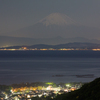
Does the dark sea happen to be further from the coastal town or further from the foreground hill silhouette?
the foreground hill silhouette

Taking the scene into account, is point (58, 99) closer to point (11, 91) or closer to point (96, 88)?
point (96, 88)

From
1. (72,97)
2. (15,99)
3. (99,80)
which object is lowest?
(15,99)

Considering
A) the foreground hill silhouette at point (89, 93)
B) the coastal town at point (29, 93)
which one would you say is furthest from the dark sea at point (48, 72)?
the foreground hill silhouette at point (89, 93)

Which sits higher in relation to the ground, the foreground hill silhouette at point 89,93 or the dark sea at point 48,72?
the foreground hill silhouette at point 89,93

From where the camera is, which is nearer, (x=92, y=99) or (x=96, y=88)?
(x=92, y=99)

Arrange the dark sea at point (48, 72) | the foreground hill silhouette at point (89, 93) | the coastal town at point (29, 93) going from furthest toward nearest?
the dark sea at point (48, 72) < the coastal town at point (29, 93) < the foreground hill silhouette at point (89, 93)

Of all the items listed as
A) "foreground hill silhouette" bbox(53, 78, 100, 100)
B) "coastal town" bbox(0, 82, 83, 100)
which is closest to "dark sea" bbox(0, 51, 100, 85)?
"coastal town" bbox(0, 82, 83, 100)

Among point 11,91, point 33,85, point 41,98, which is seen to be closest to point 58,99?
point 41,98

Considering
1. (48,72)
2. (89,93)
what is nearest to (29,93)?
(89,93)

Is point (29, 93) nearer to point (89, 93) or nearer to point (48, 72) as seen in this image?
point (89, 93)

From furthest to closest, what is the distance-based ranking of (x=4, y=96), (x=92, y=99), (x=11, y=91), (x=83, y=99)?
(x=11, y=91) → (x=4, y=96) → (x=83, y=99) → (x=92, y=99)

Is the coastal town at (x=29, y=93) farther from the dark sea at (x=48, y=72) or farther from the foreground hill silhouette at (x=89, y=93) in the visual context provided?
the foreground hill silhouette at (x=89, y=93)
